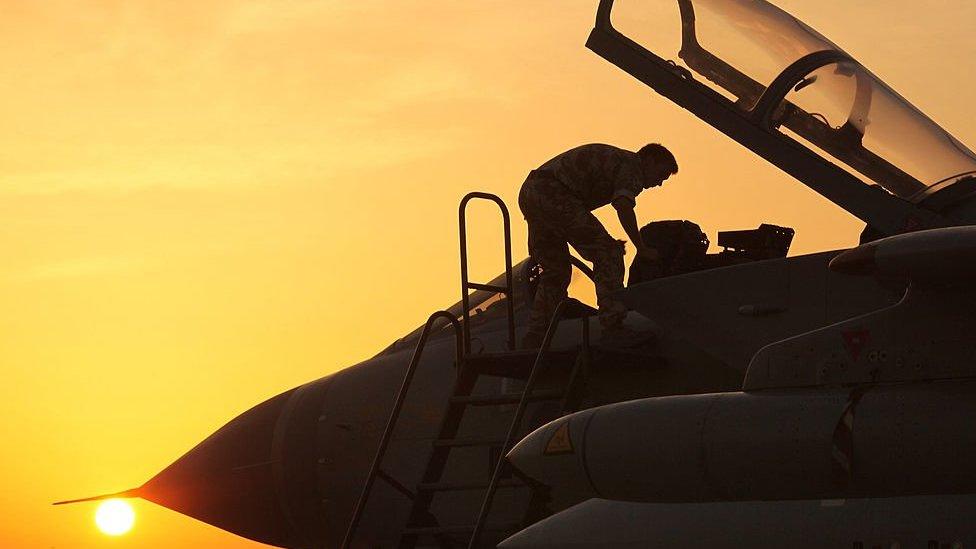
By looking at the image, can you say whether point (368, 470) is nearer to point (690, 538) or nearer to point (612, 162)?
point (612, 162)

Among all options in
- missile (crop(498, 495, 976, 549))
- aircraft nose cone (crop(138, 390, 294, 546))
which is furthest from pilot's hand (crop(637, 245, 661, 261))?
aircraft nose cone (crop(138, 390, 294, 546))

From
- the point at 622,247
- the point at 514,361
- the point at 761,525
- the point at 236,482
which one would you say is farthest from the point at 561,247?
the point at 761,525

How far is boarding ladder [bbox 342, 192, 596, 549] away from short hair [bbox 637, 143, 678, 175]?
120 cm

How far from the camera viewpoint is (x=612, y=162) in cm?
1082

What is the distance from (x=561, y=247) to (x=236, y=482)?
3.46m

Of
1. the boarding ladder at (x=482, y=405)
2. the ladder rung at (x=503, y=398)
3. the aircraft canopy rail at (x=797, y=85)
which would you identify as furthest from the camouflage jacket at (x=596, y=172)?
the ladder rung at (x=503, y=398)

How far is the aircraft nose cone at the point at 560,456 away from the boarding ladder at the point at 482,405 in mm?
559

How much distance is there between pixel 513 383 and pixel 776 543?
3361mm

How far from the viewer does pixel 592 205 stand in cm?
1109

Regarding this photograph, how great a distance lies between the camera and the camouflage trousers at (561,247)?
10672mm

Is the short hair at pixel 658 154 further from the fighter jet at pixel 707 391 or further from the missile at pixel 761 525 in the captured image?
the missile at pixel 761 525

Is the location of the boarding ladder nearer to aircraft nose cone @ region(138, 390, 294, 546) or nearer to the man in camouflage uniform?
the man in camouflage uniform

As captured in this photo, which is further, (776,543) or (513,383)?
(513,383)

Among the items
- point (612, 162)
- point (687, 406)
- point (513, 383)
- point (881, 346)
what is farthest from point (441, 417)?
point (881, 346)
